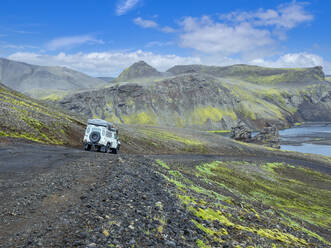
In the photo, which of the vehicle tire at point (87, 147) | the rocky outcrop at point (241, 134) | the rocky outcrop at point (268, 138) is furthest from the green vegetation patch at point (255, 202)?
the rocky outcrop at point (241, 134)

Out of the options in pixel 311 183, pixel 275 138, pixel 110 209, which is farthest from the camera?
pixel 275 138

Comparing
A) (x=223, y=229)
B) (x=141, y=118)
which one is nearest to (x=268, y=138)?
(x=141, y=118)

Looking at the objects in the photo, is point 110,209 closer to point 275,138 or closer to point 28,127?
point 28,127

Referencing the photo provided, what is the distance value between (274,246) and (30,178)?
1444 cm

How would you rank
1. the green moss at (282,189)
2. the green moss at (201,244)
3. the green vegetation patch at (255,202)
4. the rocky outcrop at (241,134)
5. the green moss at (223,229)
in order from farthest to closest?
the rocky outcrop at (241,134) → the green moss at (282,189) → the green vegetation patch at (255,202) → the green moss at (223,229) → the green moss at (201,244)

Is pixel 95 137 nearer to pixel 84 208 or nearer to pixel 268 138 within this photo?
pixel 84 208

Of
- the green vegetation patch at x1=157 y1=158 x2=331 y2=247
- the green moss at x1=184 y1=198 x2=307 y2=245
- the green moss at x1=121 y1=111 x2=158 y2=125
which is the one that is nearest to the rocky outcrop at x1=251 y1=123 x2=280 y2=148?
the green vegetation patch at x1=157 y1=158 x2=331 y2=247

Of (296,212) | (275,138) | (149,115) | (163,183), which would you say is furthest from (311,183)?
(149,115)

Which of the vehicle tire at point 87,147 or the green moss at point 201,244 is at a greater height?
the vehicle tire at point 87,147

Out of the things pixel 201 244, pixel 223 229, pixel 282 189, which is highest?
pixel 201 244

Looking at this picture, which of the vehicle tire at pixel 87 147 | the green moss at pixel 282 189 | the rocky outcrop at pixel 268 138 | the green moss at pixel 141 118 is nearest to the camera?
the green moss at pixel 282 189

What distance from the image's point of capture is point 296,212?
1102 inches

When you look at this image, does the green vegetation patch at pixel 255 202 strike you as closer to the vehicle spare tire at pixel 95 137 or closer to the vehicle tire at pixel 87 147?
the vehicle spare tire at pixel 95 137

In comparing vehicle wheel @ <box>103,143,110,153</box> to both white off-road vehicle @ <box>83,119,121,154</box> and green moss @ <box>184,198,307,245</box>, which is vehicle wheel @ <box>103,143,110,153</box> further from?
green moss @ <box>184,198,307,245</box>
